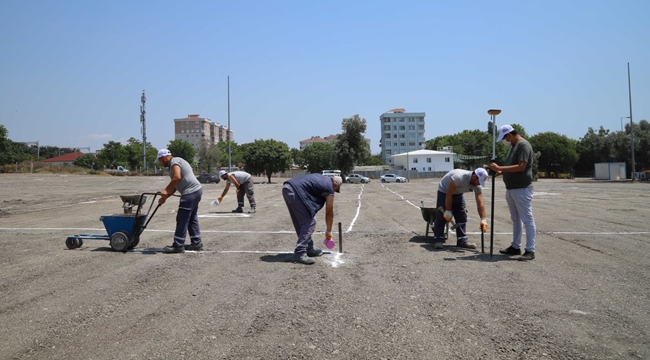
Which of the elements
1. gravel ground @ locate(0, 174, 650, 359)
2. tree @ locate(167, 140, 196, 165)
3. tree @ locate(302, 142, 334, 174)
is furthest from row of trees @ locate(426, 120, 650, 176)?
A: tree @ locate(167, 140, 196, 165)

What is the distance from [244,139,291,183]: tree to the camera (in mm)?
59312

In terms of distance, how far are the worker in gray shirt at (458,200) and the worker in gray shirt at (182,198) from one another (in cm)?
441

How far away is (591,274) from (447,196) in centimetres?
246

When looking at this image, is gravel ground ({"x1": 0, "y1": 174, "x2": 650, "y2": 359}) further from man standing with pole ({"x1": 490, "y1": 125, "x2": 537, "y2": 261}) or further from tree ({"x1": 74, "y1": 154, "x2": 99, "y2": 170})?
tree ({"x1": 74, "y1": 154, "x2": 99, "y2": 170})

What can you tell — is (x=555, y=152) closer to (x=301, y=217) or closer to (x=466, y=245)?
(x=466, y=245)

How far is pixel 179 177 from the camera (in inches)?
301

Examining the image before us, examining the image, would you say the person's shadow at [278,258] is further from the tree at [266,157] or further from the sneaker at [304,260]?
the tree at [266,157]

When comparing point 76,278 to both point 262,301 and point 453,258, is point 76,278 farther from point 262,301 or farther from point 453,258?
point 453,258

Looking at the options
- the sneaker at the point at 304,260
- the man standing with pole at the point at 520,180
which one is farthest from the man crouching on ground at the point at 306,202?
the man standing with pole at the point at 520,180

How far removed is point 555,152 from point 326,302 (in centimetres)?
9523

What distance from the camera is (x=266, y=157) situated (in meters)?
59.3

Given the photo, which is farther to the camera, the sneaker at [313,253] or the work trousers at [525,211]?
the sneaker at [313,253]

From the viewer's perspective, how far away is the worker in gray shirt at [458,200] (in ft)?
24.9

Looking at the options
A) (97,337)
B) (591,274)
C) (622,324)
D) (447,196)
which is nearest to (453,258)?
(447,196)
